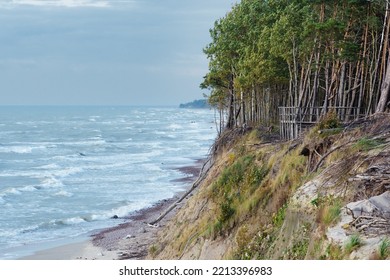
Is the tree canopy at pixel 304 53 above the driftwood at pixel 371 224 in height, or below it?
above

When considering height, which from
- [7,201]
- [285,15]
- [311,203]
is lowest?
[7,201]

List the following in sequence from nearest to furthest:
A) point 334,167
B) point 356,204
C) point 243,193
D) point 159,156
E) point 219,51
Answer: point 356,204, point 334,167, point 243,193, point 219,51, point 159,156

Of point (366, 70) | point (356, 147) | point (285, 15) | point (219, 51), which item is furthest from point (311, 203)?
point (219, 51)

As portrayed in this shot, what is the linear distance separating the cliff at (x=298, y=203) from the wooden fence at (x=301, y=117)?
2479mm

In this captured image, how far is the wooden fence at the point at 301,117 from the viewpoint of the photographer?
28.3m

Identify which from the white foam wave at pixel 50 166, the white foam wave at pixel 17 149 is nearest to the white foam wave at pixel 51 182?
the white foam wave at pixel 50 166

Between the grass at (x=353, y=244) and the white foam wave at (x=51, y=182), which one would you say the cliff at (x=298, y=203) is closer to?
the grass at (x=353, y=244)

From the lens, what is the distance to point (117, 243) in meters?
34.8

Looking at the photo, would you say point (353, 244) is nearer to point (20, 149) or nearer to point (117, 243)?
point (117, 243)

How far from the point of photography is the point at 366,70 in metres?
30.5

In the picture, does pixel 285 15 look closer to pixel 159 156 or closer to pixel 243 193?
pixel 243 193

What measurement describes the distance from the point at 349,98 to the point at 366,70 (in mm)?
2599

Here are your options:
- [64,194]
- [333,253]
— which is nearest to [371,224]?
[333,253]

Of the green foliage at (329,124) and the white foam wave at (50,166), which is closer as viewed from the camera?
the green foliage at (329,124)
